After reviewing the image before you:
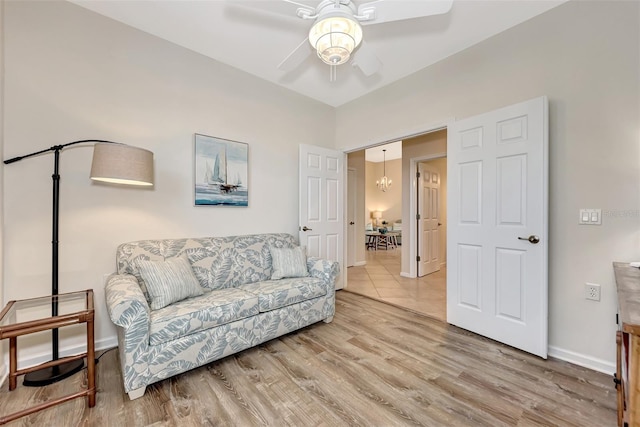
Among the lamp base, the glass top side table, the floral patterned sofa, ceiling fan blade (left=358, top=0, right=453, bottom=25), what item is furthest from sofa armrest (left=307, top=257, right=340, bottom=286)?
ceiling fan blade (left=358, top=0, right=453, bottom=25)

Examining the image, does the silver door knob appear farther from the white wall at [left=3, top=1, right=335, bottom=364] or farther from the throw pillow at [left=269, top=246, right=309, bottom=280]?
the white wall at [left=3, top=1, right=335, bottom=364]

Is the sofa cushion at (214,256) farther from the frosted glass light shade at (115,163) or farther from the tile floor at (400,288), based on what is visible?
the tile floor at (400,288)

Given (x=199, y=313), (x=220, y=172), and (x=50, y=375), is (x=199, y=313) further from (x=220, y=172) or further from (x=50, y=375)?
(x=220, y=172)

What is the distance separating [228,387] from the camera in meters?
1.73

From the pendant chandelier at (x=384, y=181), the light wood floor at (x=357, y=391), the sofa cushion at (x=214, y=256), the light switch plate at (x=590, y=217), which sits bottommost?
the light wood floor at (x=357, y=391)

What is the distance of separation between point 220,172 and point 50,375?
201 cm

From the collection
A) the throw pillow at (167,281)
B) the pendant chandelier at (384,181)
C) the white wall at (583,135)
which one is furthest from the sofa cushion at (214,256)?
the pendant chandelier at (384,181)

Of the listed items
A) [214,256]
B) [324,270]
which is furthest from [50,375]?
[324,270]

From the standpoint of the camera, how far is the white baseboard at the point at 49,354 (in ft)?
5.95

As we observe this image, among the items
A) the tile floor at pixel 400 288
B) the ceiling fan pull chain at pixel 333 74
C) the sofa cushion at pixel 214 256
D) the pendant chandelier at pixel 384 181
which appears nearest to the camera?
the sofa cushion at pixel 214 256

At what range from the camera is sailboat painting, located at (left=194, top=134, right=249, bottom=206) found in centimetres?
270

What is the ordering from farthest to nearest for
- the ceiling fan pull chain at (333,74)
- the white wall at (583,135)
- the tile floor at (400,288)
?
1. the tile floor at (400,288)
2. the ceiling fan pull chain at (333,74)
3. the white wall at (583,135)

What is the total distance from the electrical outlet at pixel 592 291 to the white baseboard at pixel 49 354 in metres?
3.79

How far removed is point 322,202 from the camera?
3564mm
